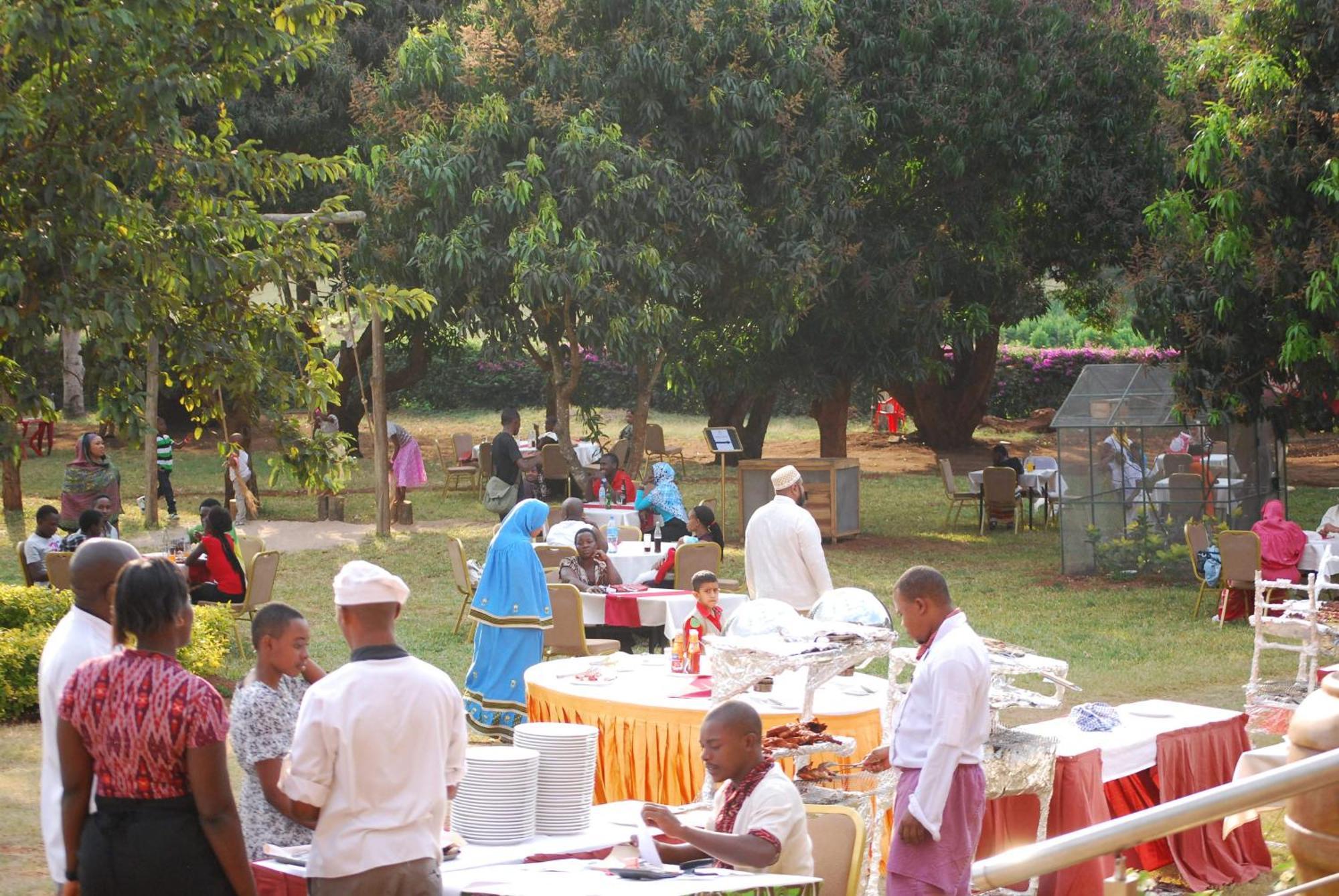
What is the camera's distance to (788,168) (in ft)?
63.7

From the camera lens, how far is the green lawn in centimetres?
1123

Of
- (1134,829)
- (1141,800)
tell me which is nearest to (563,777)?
(1134,829)

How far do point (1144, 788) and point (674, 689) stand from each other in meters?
2.34

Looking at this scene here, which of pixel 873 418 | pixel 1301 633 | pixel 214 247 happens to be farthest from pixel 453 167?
pixel 873 418

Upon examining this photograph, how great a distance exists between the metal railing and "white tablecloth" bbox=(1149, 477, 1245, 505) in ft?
47.4

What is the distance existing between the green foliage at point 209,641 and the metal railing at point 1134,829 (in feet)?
26.2

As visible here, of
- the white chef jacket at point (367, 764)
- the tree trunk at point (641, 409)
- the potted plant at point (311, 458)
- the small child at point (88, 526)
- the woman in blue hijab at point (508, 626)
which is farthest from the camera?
the tree trunk at point (641, 409)

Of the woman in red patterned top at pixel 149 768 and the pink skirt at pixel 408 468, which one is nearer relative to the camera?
the woman in red patterned top at pixel 149 768

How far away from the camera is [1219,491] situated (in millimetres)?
16609

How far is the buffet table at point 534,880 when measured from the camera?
15.1 feet

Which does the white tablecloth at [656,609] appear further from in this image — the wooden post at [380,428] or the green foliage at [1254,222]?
the wooden post at [380,428]

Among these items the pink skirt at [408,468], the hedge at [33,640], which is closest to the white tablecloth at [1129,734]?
the hedge at [33,640]

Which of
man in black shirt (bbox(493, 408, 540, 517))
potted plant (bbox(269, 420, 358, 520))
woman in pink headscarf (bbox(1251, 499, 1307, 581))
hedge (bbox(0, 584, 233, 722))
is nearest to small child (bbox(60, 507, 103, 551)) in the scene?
hedge (bbox(0, 584, 233, 722))

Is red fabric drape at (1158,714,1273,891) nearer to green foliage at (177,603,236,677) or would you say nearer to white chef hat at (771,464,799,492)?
white chef hat at (771,464,799,492)
